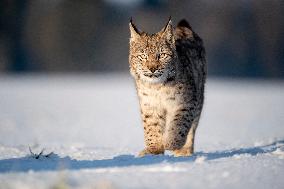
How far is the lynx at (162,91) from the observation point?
22.6ft

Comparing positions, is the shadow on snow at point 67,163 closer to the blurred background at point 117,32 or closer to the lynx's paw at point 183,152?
the lynx's paw at point 183,152

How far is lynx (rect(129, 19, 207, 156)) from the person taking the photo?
690cm

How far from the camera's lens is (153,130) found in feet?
22.9

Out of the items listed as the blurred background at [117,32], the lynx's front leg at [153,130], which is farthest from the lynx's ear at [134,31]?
the blurred background at [117,32]

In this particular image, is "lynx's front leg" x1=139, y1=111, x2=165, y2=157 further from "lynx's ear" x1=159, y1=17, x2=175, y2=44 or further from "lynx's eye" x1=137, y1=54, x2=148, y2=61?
"lynx's ear" x1=159, y1=17, x2=175, y2=44

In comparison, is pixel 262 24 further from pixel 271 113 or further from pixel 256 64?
pixel 271 113

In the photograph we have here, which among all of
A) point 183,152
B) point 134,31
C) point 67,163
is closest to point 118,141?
point 183,152

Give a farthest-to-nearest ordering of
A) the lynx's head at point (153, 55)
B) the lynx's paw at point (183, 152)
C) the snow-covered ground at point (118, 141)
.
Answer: the lynx's paw at point (183, 152) < the lynx's head at point (153, 55) < the snow-covered ground at point (118, 141)

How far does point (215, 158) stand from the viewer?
6.08 m

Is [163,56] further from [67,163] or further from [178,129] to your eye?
[67,163]

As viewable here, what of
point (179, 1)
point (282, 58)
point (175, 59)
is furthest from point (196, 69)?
point (179, 1)

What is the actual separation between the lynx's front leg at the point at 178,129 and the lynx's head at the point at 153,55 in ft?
1.27

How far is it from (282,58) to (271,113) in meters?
19.8

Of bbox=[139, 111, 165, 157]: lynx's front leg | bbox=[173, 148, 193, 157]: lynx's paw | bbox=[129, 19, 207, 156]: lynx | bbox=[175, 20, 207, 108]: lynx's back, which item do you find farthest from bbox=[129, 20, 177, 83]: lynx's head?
bbox=[173, 148, 193, 157]: lynx's paw
